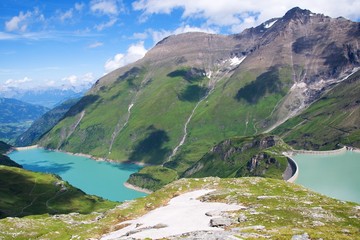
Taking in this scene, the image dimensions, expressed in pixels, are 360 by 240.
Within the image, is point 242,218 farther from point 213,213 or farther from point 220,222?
point 213,213

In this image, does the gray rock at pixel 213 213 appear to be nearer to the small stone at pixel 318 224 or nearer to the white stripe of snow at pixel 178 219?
the white stripe of snow at pixel 178 219

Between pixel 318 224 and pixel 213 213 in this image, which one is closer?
pixel 318 224

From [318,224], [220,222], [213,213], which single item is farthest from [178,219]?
[318,224]

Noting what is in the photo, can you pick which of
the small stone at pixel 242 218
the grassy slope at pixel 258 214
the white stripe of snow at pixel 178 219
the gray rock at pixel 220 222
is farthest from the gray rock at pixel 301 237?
the small stone at pixel 242 218

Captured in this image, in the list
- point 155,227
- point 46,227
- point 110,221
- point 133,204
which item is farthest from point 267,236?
point 46,227

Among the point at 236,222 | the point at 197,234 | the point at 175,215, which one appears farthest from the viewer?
the point at 175,215

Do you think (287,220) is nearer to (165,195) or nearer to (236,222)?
(236,222)
